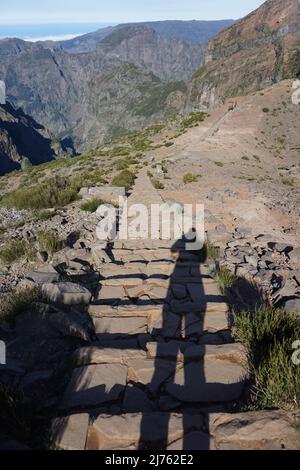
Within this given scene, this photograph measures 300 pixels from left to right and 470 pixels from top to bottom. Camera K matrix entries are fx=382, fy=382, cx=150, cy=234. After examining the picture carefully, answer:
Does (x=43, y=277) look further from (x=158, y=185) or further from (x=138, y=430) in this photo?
(x=158, y=185)

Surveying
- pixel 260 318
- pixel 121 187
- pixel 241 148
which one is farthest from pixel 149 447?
pixel 241 148

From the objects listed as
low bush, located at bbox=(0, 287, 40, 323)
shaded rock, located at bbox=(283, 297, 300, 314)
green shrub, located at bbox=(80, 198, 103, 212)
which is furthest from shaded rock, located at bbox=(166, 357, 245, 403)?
green shrub, located at bbox=(80, 198, 103, 212)

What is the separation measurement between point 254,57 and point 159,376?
18767 cm

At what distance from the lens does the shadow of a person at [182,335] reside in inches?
154

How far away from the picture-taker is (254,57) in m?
168

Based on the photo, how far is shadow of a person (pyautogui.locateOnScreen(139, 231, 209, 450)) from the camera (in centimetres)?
391

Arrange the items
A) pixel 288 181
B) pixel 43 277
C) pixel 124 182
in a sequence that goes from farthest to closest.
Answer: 1. pixel 288 181
2. pixel 124 182
3. pixel 43 277

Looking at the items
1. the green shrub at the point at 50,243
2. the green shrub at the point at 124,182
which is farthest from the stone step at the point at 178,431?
the green shrub at the point at 124,182

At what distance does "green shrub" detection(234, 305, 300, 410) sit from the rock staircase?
207mm

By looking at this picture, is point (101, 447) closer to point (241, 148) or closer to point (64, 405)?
point (64, 405)

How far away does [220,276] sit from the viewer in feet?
26.8

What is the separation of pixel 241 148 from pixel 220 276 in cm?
2849

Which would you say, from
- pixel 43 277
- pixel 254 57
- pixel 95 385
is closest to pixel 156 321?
pixel 95 385

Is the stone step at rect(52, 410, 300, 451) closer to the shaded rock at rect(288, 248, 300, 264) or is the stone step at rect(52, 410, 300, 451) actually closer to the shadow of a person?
the shadow of a person
